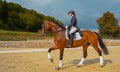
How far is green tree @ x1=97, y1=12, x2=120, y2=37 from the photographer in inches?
2756

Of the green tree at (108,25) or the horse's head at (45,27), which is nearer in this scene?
the horse's head at (45,27)

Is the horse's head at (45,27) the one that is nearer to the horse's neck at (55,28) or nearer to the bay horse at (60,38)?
the bay horse at (60,38)

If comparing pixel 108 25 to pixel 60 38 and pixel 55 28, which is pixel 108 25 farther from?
pixel 60 38

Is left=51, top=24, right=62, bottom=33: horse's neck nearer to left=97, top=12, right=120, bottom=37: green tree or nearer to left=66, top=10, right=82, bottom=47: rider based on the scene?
left=66, top=10, right=82, bottom=47: rider

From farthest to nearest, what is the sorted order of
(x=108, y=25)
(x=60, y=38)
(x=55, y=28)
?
(x=108, y=25) < (x=55, y=28) < (x=60, y=38)

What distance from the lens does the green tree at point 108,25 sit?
2756 inches

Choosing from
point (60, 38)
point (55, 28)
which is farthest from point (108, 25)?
point (60, 38)

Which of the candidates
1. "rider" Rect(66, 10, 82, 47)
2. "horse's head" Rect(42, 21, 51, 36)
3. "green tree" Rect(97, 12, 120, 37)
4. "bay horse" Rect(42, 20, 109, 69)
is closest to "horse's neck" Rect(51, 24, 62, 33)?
"bay horse" Rect(42, 20, 109, 69)

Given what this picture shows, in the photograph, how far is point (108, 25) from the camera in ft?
229

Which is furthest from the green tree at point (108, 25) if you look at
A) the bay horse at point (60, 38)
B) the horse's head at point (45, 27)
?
the horse's head at point (45, 27)

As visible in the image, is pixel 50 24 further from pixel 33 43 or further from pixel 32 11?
pixel 32 11

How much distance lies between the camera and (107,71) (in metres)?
11.7

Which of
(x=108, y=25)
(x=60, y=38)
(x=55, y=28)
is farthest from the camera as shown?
(x=108, y=25)

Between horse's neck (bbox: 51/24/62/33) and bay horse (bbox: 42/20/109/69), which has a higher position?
horse's neck (bbox: 51/24/62/33)
